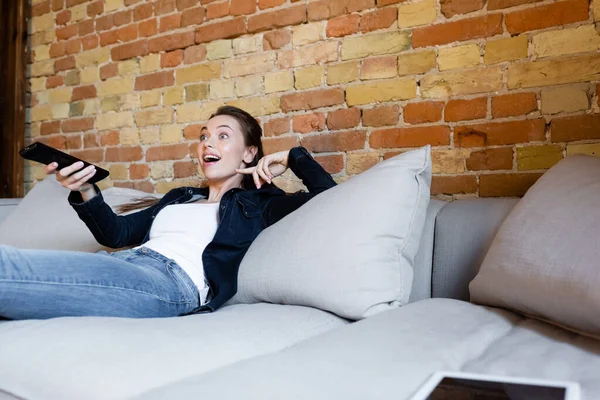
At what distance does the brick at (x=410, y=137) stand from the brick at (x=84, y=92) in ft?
5.37

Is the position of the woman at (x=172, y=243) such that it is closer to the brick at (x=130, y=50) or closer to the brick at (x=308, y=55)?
the brick at (x=308, y=55)

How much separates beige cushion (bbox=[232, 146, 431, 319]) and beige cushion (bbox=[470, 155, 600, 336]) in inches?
8.3

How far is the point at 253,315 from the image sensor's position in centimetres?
135

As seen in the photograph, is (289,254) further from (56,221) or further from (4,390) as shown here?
(56,221)

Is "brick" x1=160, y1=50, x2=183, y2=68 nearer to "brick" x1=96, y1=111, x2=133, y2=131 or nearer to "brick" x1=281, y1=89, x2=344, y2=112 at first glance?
"brick" x1=96, y1=111, x2=133, y2=131

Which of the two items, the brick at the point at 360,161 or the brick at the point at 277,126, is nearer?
the brick at the point at 360,161

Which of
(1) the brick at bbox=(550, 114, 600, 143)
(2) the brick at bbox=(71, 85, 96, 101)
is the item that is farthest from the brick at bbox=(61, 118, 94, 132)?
(1) the brick at bbox=(550, 114, 600, 143)

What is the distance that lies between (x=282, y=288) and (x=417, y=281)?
1.24ft

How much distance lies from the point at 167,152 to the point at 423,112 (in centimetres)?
125

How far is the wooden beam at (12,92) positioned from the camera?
3.30 m

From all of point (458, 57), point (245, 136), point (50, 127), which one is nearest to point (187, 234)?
point (245, 136)

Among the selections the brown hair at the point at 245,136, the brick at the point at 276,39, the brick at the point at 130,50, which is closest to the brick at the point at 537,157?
the brown hair at the point at 245,136

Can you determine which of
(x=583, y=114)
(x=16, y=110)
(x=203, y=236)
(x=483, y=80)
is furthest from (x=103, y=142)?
(x=583, y=114)

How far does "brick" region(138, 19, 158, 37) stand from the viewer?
274 cm
